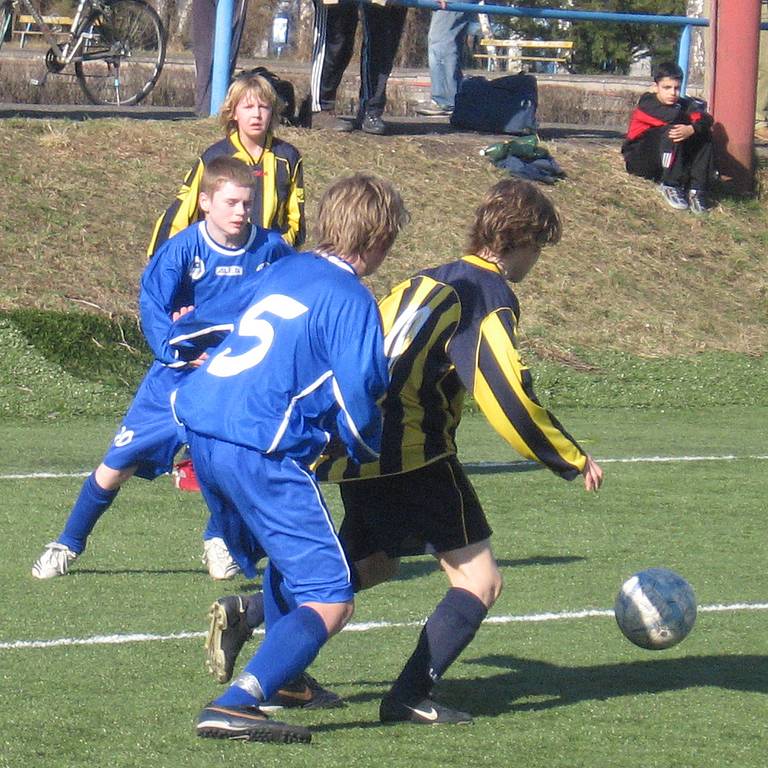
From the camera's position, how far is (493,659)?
513cm

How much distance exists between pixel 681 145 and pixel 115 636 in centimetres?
1062

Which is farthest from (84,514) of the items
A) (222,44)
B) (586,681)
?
(222,44)

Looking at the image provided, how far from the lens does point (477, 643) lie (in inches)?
210

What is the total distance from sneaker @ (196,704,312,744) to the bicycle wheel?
11170 millimetres

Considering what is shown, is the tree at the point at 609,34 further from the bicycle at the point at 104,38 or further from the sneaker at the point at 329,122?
the sneaker at the point at 329,122

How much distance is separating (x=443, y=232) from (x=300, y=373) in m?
9.64

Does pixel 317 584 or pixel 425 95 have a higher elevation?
pixel 425 95

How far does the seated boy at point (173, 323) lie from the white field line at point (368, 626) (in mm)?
912

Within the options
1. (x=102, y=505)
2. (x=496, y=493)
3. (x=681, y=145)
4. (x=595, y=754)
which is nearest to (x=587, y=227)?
(x=681, y=145)

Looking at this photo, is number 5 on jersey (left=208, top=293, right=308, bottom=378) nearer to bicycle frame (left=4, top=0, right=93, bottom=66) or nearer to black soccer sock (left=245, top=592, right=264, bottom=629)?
black soccer sock (left=245, top=592, right=264, bottom=629)

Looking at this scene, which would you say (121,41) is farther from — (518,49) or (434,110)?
(518,49)

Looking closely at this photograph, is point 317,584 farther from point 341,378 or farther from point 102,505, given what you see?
point 102,505

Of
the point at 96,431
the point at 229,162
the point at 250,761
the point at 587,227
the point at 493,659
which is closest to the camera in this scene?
the point at 250,761

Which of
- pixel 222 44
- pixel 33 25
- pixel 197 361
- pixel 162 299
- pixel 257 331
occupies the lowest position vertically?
pixel 197 361
